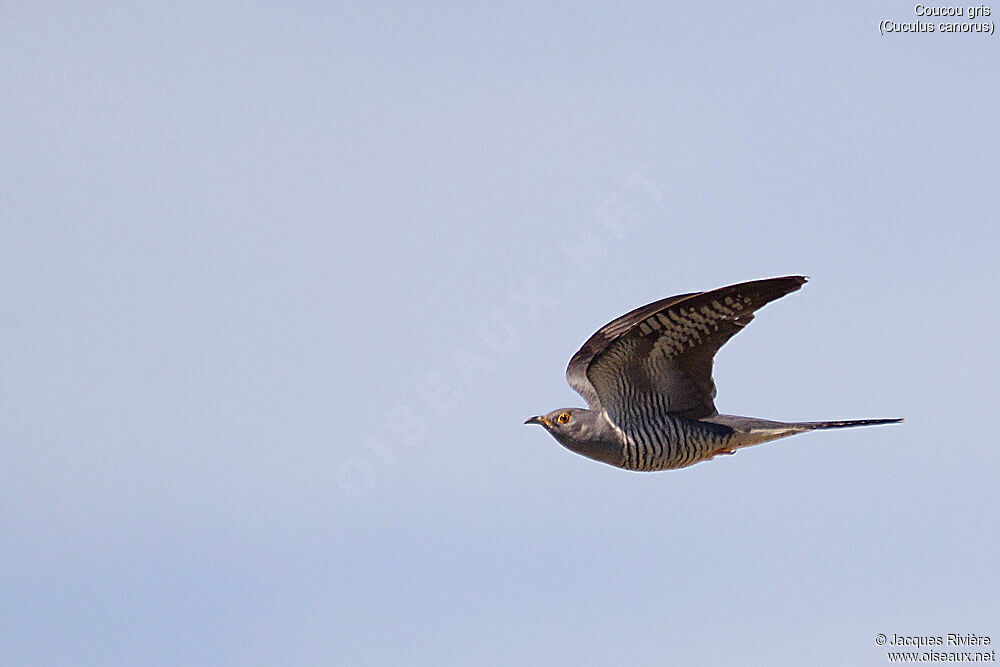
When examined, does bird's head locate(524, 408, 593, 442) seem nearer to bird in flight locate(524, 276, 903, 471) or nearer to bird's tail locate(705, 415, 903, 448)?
bird in flight locate(524, 276, 903, 471)

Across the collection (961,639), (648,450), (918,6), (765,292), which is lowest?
(961,639)

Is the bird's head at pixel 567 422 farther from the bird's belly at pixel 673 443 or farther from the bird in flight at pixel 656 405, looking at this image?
the bird's belly at pixel 673 443

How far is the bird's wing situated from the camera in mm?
13859

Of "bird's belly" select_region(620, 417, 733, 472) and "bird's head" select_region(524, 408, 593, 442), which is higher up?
"bird's head" select_region(524, 408, 593, 442)

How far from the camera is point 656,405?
15.0m

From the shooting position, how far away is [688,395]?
1502cm

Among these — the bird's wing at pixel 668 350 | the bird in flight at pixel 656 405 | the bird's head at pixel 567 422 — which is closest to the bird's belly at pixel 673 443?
the bird in flight at pixel 656 405

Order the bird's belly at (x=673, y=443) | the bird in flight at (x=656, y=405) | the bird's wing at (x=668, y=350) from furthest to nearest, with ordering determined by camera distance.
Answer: the bird's belly at (x=673, y=443)
the bird in flight at (x=656, y=405)
the bird's wing at (x=668, y=350)

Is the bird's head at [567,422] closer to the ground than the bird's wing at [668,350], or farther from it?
closer to the ground

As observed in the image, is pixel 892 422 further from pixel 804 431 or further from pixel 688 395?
pixel 688 395

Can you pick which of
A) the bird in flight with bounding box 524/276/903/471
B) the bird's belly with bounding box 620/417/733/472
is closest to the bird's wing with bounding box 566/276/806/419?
the bird in flight with bounding box 524/276/903/471

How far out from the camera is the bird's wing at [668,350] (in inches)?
546

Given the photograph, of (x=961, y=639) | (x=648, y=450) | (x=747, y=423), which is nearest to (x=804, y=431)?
(x=747, y=423)

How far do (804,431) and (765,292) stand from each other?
201cm
